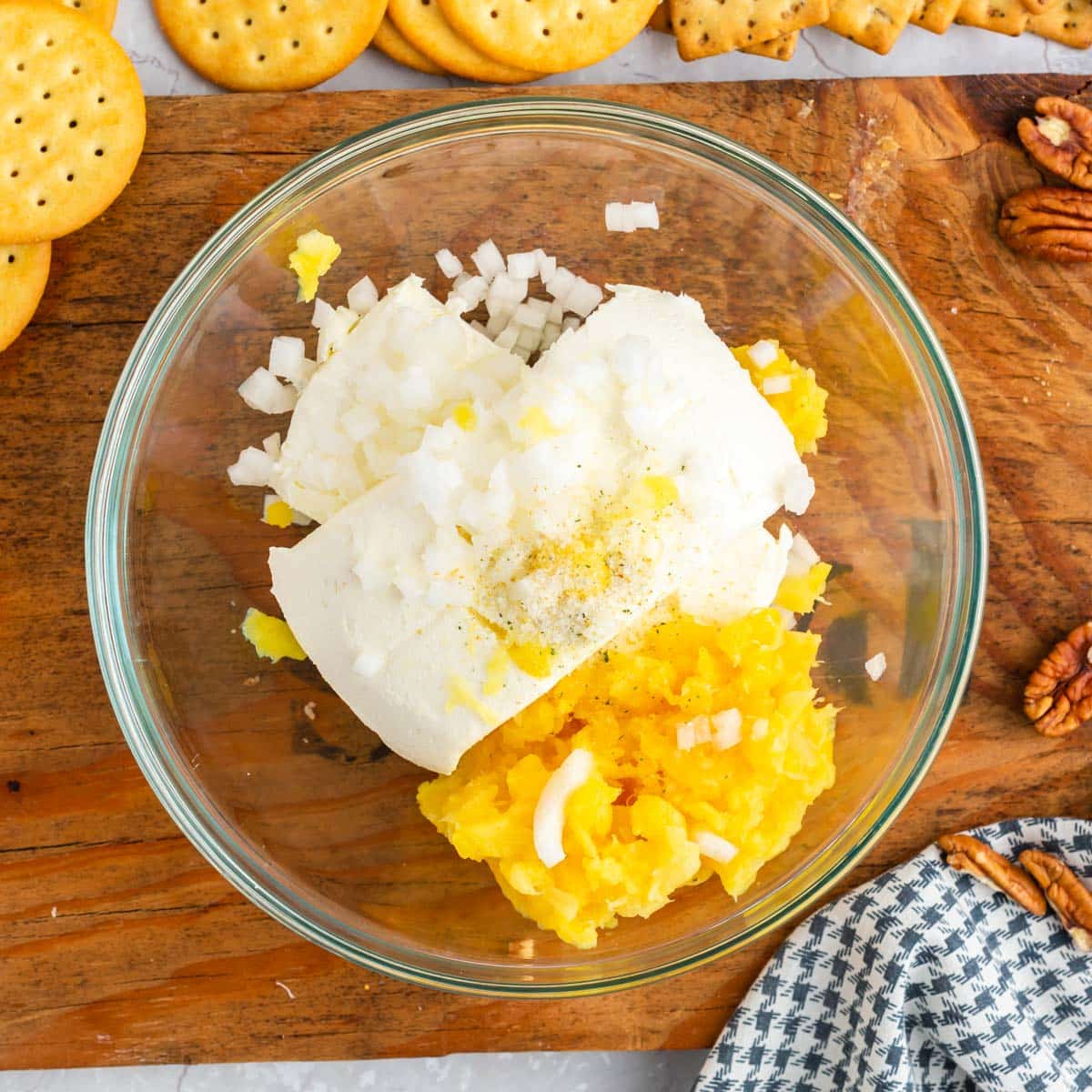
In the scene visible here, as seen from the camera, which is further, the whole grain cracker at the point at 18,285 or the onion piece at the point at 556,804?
the whole grain cracker at the point at 18,285

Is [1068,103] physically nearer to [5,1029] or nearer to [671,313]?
[671,313]

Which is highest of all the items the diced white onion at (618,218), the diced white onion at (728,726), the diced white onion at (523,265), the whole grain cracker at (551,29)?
the whole grain cracker at (551,29)

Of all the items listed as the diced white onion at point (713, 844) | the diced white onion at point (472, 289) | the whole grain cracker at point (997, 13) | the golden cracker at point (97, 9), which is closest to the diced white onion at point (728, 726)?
the diced white onion at point (713, 844)

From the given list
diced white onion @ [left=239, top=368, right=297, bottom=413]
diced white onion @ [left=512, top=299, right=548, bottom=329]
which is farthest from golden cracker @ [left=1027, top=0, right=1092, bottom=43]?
diced white onion @ [left=239, top=368, right=297, bottom=413]

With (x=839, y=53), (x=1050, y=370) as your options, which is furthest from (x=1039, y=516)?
(x=839, y=53)

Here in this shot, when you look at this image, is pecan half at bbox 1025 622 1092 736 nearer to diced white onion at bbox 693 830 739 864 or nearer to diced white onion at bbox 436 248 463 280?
diced white onion at bbox 693 830 739 864

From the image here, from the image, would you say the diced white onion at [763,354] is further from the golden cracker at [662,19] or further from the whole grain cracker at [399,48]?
the whole grain cracker at [399,48]

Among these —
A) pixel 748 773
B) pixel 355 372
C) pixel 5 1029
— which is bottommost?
pixel 5 1029

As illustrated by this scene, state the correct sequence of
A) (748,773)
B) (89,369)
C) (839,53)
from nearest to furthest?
(748,773)
(89,369)
(839,53)
